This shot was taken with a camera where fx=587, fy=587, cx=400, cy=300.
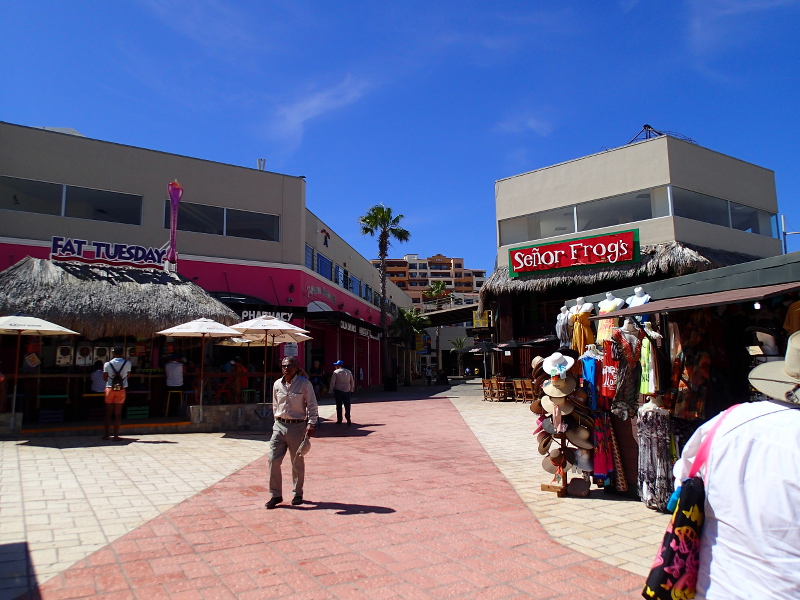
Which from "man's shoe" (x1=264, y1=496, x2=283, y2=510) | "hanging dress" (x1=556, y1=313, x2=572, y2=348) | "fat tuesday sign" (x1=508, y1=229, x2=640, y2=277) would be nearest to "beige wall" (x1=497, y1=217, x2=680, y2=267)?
"fat tuesday sign" (x1=508, y1=229, x2=640, y2=277)

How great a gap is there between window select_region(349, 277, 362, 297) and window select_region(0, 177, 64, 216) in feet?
47.4

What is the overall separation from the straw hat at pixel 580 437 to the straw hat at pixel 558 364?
665 mm

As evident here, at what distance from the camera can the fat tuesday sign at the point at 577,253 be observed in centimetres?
1873

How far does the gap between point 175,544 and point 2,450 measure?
6542 mm

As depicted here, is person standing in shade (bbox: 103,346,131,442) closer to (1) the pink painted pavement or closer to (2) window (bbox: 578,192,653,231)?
(1) the pink painted pavement

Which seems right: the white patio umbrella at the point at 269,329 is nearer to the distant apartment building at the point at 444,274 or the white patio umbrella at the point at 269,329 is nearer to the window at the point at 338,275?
the window at the point at 338,275

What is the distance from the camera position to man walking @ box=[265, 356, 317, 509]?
606 cm

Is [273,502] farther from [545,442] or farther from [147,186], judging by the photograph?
[147,186]

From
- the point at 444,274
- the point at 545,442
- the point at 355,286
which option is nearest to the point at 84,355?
the point at 545,442

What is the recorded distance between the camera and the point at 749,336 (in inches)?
224

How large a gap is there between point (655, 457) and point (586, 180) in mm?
16528

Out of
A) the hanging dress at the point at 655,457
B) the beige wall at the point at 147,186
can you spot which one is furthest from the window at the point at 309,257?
the hanging dress at the point at 655,457

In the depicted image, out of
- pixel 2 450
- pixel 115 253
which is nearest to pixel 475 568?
pixel 2 450

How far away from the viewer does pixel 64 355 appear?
1480 centimetres
